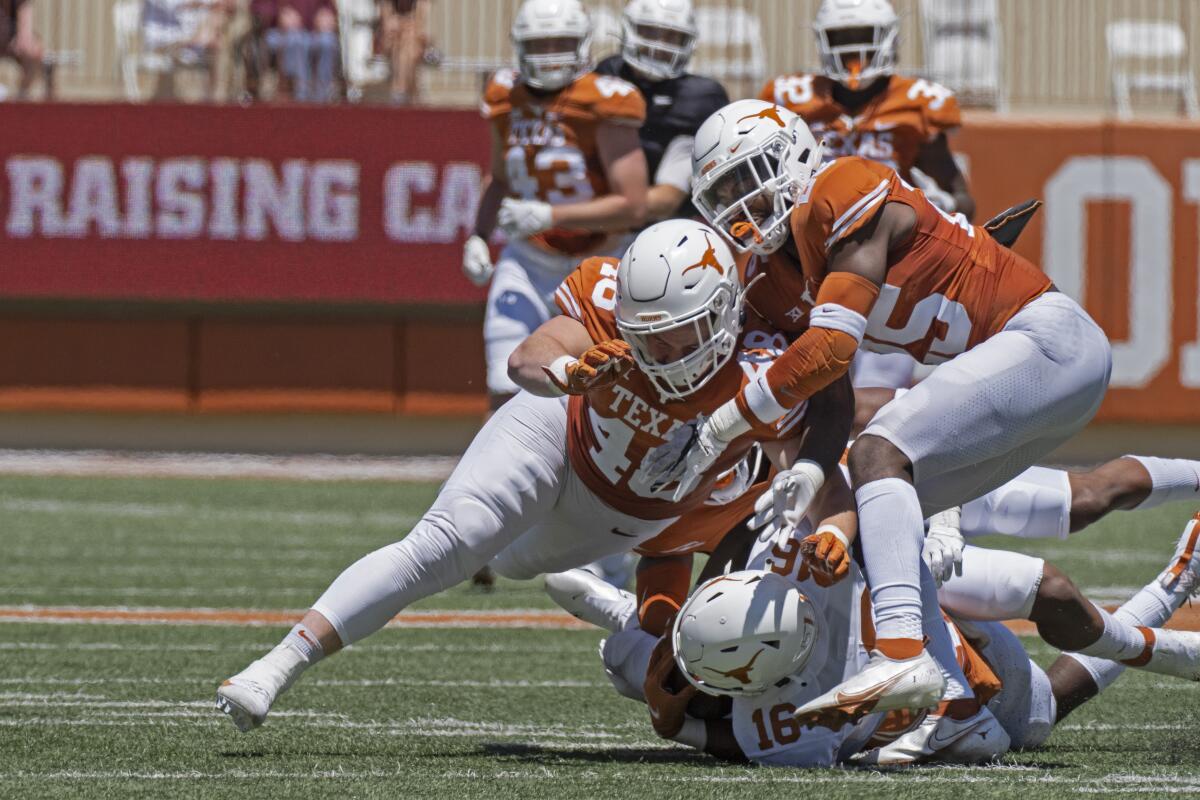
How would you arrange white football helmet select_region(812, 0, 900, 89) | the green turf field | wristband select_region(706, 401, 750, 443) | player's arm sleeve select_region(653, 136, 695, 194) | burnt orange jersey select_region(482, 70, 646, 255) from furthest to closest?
player's arm sleeve select_region(653, 136, 695, 194) → burnt orange jersey select_region(482, 70, 646, 255) → white football helmet select_region(812, 0, 900, 89) → wristband select_region(706, 401, 750, 443) → the green turf field

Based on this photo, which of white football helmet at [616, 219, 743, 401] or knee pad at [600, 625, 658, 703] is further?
knee pad at [600, 625, 658, 703]

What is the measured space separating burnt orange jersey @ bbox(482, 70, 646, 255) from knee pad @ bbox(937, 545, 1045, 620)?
3.34m

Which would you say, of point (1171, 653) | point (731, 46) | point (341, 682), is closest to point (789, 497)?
point (1171, 653)

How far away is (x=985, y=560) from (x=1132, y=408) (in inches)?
335

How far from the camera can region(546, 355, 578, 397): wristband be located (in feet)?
14.8

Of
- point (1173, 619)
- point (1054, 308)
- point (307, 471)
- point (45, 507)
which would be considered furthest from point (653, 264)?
point (307, 471)

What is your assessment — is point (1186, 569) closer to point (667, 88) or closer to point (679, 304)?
point (679, 304)

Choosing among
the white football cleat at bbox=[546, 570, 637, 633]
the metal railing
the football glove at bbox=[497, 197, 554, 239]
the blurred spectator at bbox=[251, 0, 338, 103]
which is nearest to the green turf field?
the white football cleat at bbox=[546, 570, 637, 633]

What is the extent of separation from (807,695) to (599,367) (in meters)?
0.80

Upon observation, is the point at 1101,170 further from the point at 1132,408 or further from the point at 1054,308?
the point at 1054,308

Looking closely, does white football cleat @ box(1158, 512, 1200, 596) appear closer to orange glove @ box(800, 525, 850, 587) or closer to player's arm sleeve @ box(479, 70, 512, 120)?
orange glove @ box(800, 525, 850, 587)

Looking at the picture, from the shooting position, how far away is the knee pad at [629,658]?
468 centimetres

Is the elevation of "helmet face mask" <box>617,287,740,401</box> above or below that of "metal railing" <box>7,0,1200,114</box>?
below

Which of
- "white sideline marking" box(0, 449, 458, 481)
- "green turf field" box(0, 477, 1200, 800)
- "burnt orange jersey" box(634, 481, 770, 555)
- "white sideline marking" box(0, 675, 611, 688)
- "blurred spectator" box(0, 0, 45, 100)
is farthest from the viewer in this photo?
"blurred spectator" box(0, 0, 45, 100)
